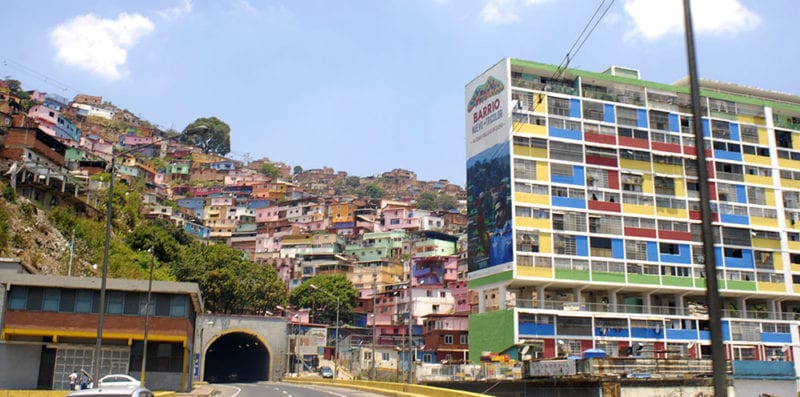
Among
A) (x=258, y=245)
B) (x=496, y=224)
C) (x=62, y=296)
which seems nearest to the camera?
(x=62, y=296)

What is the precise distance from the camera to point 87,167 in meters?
117

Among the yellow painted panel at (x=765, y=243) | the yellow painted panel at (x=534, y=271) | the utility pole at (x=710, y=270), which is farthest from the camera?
the yellow painted panel at (x=765, y=243)

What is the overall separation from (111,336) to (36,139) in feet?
139

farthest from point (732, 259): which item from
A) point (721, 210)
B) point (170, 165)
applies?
point (170, 165)

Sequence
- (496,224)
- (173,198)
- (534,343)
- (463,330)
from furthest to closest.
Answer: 1. (173,198)
2. (463,330)
3. (496,224)
4. (534,343)

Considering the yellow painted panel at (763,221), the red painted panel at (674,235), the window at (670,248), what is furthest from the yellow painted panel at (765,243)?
the window at (670,248)

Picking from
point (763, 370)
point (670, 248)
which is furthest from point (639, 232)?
point (763, 370)

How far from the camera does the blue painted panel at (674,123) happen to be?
84500mm

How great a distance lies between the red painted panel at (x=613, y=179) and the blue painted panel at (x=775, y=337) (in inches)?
915

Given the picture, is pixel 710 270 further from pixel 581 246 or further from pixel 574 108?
pixel 574 108

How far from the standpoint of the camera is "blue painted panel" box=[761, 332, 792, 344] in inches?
3201

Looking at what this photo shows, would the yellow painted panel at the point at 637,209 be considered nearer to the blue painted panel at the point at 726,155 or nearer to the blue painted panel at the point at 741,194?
the blue painted panel at the point at 726,155

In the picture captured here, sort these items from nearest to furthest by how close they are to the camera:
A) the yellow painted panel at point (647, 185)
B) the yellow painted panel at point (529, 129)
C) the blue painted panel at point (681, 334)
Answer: the yellow painted panel at point (529, 129) → the blue painted panel at point (681, 334) → the yellow painted panel at point (647, 185)

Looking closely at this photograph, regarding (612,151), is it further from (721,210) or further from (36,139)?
(36,139)
